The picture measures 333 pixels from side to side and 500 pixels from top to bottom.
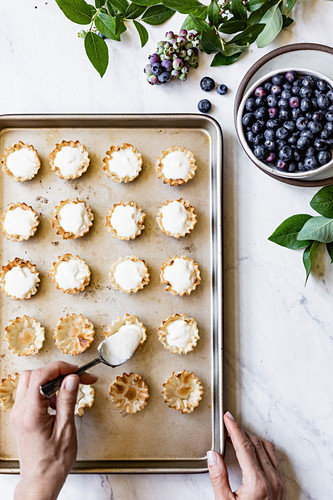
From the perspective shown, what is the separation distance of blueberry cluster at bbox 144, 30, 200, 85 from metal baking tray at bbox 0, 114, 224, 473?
0.53 feet

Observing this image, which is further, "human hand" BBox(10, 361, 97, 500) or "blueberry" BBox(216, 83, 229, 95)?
"blueberry" BBox(216, 83, 229, 95)

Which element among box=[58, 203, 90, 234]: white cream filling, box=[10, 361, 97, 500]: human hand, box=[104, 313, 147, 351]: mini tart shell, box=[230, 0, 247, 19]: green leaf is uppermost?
box=[230, 0, 247, 19]: green leaf

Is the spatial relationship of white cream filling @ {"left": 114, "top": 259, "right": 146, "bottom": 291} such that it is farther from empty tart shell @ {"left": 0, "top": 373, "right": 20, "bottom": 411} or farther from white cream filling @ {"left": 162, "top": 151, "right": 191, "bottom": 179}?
empty tart shell @ {"left": 0, "top": 373, "right": 20, "bottom": 411}

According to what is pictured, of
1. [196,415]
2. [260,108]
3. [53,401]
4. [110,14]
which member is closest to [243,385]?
[196,415]

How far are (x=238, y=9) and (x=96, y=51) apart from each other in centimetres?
50

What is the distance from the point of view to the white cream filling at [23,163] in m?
1.67

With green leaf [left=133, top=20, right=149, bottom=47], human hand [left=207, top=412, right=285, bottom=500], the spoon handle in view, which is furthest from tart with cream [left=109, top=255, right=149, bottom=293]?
green leaf [left=133, top=20, right=149, bottom=47]

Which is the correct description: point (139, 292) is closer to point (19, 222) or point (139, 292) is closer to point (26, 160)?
point (19, 222)

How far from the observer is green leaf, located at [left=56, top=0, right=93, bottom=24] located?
1.62 metres

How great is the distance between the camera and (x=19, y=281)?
5.35 feet

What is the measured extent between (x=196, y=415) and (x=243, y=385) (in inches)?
7.6

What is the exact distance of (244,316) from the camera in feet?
5.58

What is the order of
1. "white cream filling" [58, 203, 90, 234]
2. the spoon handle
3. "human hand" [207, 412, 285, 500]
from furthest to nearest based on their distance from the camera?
"white cream filling" [58, 203, 90, 234] → "human hand" [207, 412, 285, 500] → the spoon handle

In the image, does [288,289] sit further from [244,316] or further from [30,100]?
[30,100]
